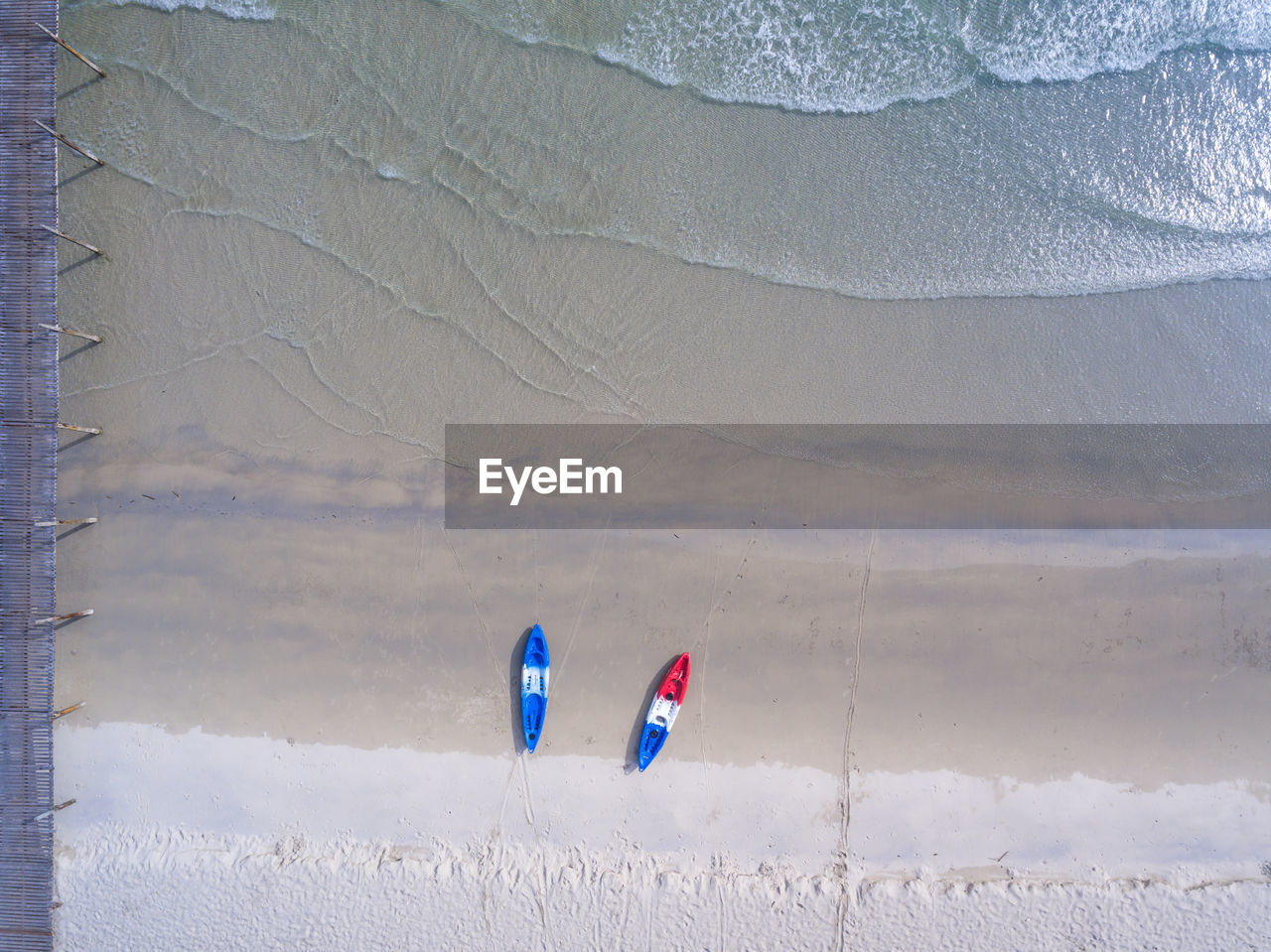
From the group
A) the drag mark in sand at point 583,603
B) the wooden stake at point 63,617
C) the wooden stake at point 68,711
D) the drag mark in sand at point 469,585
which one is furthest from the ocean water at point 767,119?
the wooden stake at point 68,711

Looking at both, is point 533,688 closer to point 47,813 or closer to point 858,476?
point 858,476

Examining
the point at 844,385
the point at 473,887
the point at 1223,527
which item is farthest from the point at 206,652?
the point at 1223,527

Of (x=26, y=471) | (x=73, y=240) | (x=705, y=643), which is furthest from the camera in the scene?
(x=705, y=643)

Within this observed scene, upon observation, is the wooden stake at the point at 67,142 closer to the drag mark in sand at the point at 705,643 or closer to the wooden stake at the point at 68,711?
the wooden stake at the point at 68,711

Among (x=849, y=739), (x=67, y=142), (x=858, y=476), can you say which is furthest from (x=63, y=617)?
(x=858, y=476)

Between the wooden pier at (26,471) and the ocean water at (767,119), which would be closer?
the wooden pier at (26,471)

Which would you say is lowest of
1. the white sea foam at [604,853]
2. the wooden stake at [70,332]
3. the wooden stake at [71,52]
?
the white sea foam at [604,853]
